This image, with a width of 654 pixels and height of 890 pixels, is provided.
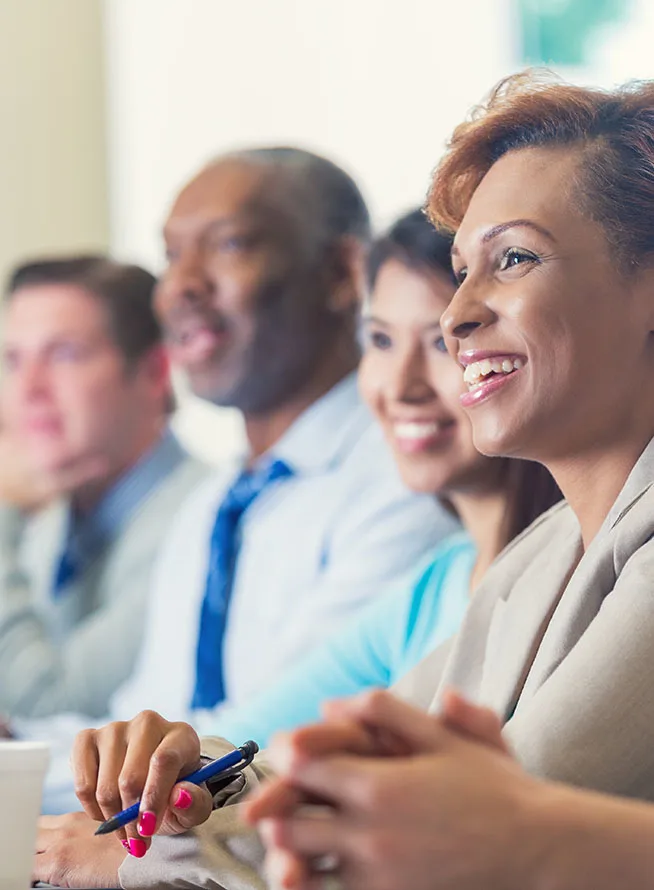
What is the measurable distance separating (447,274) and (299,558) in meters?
0.56

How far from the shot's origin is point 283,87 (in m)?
3.19

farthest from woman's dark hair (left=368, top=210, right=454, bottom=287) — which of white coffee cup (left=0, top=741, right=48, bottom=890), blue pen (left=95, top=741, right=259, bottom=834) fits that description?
white coffee cup (left=0, top=741, right=48, bottom=890)

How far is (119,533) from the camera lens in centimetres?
235

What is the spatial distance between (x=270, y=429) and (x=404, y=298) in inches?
26.1

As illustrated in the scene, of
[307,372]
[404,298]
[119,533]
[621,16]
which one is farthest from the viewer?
[621,16]

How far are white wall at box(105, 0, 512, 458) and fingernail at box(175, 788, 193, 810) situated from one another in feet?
7.41

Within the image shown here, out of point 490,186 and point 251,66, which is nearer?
point 490,186

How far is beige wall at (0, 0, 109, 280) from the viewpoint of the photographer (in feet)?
11.0

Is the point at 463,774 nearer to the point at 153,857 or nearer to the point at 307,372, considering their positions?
A: the point at 153,857

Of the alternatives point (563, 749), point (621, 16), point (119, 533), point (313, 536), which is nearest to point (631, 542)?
point (563, 749)

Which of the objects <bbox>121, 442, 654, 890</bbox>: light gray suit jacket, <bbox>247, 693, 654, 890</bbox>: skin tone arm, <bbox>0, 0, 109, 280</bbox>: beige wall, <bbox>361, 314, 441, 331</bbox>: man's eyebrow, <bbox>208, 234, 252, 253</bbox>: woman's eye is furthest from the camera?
<bbox>0, 0, 109, 280</bbox>: beige wall

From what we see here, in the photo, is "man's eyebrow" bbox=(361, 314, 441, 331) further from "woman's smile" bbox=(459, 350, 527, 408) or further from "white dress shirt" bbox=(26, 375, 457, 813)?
"woman's smile" bbox=(459, 350, 527, 408)

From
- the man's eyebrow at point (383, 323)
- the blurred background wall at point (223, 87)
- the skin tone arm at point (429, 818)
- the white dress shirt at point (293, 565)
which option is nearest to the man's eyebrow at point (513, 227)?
the skin tone arm at point (429, 818)

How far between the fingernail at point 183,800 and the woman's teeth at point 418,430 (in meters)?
0.70
